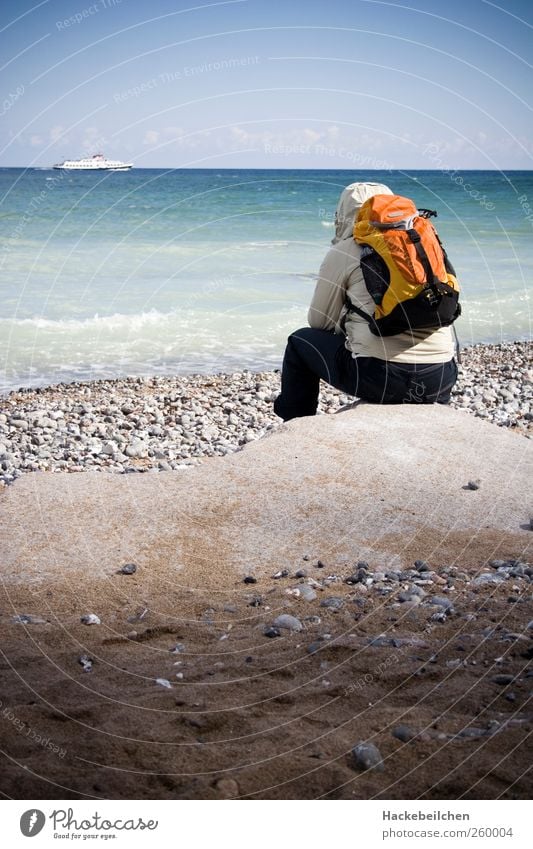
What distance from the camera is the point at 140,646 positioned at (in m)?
4.44

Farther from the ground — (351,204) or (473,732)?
(351,204)

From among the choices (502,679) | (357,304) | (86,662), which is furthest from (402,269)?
(86,662)

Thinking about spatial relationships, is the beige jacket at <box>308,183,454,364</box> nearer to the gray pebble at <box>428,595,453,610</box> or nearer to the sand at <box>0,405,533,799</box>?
the sand at <box>0,405,533,799</box>

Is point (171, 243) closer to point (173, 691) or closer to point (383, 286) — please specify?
point (383, 286)

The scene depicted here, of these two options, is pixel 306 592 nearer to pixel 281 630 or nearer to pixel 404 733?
pixel 281 630

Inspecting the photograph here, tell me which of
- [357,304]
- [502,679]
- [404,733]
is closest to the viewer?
[404,733]

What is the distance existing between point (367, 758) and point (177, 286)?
1857 centimetres

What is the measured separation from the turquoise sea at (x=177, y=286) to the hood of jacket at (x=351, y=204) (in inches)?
256

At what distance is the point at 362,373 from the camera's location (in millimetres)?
7133

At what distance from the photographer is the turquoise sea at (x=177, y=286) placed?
1466cm

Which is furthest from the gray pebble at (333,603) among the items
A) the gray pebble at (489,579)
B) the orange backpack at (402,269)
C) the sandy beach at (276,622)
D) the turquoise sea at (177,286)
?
the turquoise sea at (177,286)

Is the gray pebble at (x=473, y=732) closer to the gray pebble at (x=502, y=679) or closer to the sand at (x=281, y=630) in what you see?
the sand at (x=281, y=630)

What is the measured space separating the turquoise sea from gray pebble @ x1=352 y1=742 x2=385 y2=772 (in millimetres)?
10189

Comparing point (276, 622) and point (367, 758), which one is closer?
point (367, 758)
